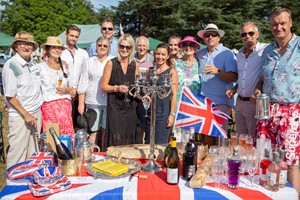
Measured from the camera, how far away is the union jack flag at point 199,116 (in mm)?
2749

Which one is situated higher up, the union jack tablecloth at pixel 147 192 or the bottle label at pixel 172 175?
the bottle label at pixel 172 175

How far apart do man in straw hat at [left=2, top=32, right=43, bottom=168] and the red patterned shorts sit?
2.80 meters

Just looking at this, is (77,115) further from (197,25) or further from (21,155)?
(197,25)

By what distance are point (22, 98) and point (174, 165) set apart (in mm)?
2254

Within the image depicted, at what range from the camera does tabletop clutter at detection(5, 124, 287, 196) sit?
2057 mm

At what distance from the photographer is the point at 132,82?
378 centimetres

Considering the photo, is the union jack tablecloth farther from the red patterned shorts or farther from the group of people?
the group of people

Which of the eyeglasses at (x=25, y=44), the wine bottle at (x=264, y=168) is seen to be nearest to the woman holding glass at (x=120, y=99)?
the eyeglasses at (x=25, y=44)

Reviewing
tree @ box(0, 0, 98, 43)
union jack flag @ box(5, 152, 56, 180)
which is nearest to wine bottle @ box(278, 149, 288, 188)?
union jack flag @ box(5, 152, 56, 180)

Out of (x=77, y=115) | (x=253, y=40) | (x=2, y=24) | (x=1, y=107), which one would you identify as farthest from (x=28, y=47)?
(x=2, y=24)

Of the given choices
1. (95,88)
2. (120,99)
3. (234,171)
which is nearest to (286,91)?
(234,171)

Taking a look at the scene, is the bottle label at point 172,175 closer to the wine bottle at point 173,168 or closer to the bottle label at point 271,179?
the wine bottle at point 173,168

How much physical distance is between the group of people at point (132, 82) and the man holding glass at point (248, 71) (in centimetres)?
1

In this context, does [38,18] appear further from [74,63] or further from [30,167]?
[30,167]
